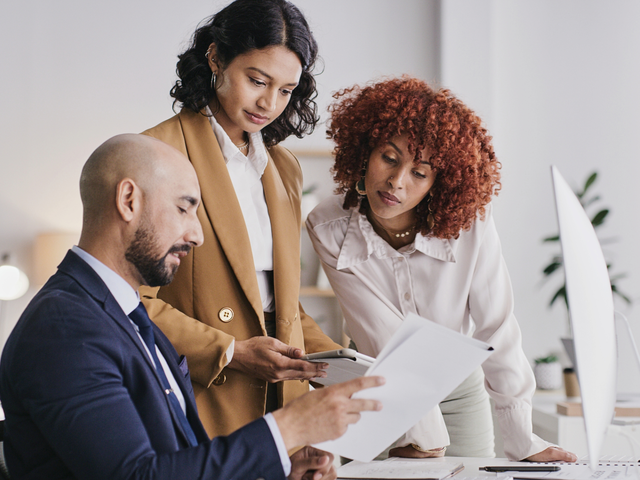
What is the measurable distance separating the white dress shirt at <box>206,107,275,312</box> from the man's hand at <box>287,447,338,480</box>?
18.8 inches

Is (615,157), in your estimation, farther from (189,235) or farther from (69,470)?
(69,470)

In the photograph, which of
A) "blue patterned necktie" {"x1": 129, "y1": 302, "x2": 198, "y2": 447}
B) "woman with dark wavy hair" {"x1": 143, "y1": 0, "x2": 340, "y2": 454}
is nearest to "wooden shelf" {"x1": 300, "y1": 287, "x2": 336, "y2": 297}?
"woman with dark wavy hair" {"x1": 143, "y1": 0, "x2": 340, "y2": 454}

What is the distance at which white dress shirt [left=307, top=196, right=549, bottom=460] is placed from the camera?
1.61m

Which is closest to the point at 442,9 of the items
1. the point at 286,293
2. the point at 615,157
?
the point at 615,157

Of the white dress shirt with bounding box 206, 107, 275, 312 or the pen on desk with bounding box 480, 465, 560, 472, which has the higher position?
the white dress shirt with bounding box 206, 107, 275, 312

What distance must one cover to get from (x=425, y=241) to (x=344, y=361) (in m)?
0.66

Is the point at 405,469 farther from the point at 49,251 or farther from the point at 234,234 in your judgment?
the point at 49,251

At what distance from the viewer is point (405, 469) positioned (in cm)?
140

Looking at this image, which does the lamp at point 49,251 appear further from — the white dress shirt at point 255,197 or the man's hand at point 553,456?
the man's hand at point 553,456

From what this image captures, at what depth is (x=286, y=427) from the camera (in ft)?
3.12

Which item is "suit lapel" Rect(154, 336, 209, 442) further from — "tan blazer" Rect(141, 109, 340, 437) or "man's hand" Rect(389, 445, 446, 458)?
"man's hand" Rect(389, 445, 446, 458)

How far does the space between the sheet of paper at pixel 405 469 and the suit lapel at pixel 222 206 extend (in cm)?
43

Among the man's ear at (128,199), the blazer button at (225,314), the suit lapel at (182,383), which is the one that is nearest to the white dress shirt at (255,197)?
the blazer button at (225,314)

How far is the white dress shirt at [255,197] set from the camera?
65.6 inches
